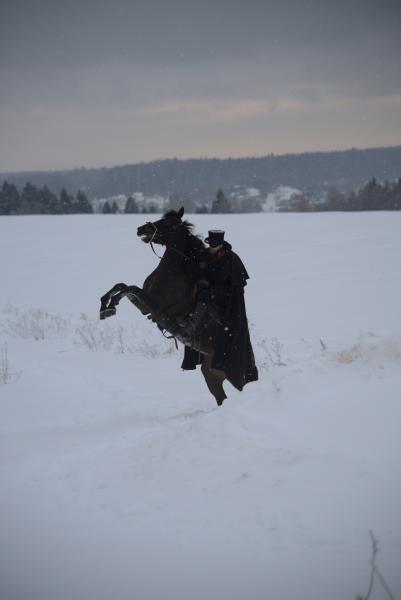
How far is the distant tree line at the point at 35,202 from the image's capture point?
2884 inches

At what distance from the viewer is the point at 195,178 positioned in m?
168

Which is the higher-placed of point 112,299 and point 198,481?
point 112,299

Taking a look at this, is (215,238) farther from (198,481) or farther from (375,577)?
(375,577)

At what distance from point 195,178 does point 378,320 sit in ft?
531

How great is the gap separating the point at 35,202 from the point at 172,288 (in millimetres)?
75234

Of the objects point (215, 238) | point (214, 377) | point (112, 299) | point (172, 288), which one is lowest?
point (214, 377)

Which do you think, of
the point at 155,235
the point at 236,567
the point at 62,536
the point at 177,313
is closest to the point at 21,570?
the point at 62,536

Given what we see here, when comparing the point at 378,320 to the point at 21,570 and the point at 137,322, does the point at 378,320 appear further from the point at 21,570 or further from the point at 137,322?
the point at 21,570

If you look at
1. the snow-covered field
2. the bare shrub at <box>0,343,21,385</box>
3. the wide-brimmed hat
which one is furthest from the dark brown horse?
the bare shrub at <box>0,343,21,385</box>

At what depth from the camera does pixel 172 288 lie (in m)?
5.33

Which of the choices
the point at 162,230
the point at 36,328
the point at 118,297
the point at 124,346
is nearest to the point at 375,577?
the point at 118,297

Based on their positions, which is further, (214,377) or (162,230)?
(214,377)

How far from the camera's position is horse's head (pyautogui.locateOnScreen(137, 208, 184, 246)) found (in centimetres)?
526


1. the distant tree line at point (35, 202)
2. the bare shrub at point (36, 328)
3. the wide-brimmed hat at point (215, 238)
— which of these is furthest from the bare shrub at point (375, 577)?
the distant tree line at point (35, 202)
